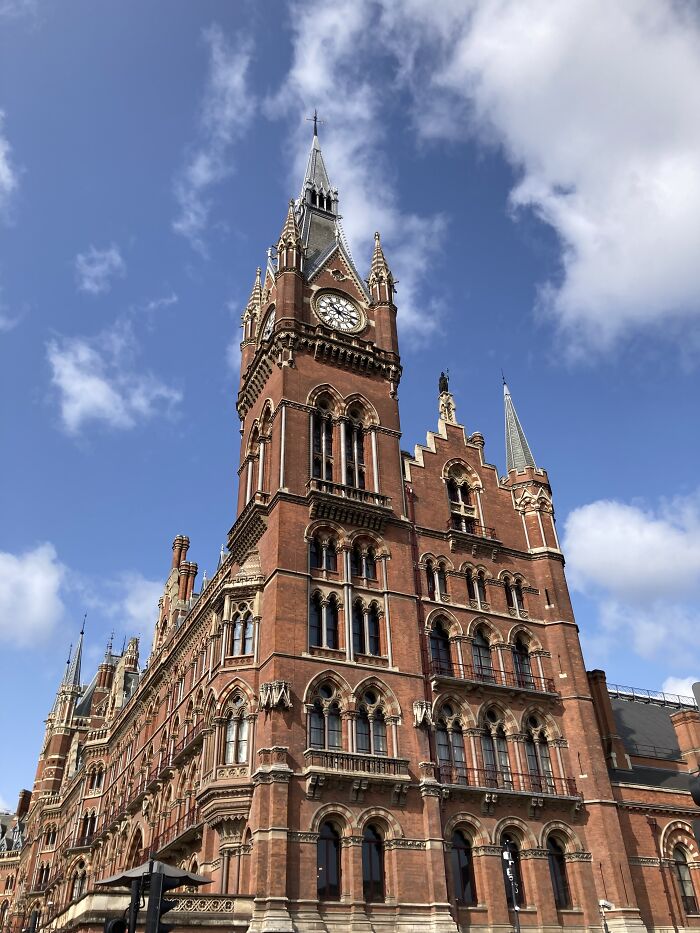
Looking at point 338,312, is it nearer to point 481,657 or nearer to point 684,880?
point 481,657

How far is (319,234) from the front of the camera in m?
59.1

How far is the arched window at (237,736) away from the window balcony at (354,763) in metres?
3.37

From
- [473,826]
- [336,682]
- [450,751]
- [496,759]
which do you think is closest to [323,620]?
[336,682]

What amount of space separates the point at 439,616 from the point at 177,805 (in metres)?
17.5

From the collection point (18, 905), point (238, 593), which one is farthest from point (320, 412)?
point (18, 905)

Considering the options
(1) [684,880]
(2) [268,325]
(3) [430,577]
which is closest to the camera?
(1) [684,880]

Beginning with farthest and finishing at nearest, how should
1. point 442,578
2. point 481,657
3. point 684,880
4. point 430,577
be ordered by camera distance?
point 442,578, point 430,577, point 481,657, point 684,880

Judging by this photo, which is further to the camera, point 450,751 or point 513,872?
point 450,751

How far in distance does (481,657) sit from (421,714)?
6531mm

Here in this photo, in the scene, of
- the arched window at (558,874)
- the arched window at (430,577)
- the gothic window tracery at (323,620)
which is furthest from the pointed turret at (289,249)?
the arched window at (558,874)

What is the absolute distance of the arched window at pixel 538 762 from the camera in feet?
135

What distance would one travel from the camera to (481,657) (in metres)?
44.2

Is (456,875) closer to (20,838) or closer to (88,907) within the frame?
(88,907)

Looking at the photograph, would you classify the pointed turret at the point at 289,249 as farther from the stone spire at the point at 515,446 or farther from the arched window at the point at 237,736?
the arched window at the point at 237,736
